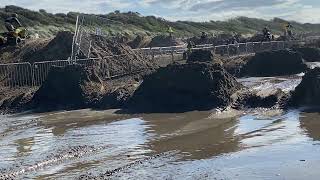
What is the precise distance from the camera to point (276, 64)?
33562 mm

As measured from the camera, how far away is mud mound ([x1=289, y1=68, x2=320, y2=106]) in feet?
62.8

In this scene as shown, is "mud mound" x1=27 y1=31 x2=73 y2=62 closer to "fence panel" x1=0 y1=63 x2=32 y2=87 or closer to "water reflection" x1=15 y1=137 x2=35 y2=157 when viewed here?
"fence panel" x1=0 y1=63 x2=32 y2=87

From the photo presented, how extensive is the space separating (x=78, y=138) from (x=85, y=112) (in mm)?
5723

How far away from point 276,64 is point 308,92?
1423 cm

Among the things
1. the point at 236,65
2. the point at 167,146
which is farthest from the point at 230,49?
the point at 167,146

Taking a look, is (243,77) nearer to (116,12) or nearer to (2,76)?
(2,76)

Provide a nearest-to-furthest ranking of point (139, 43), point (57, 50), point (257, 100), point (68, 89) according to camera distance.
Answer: point (257, 100), point (68, 89), point (57, 50), point (139, 43)

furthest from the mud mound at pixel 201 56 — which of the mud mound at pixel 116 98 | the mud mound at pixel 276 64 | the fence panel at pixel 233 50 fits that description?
the fence panel at pixel 233 50

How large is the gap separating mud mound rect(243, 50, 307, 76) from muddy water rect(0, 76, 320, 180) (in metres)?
14.5

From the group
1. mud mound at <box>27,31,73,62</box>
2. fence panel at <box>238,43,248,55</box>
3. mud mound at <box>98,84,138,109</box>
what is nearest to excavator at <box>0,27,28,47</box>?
mud mound at <box>27,31,73,62</box>

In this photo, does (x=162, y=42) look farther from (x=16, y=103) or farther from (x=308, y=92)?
(x=308, y=92)

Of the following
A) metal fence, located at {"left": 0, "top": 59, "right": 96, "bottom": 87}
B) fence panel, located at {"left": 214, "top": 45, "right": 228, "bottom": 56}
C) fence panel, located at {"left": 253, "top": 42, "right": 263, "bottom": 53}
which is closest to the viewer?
metal fence, located at {"left": 0, "top": 59, "right": 96, "bottom": 87}

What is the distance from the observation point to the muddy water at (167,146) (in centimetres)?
1123

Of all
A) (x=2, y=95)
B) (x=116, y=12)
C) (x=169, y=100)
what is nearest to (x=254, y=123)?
(x=169, y=100)
